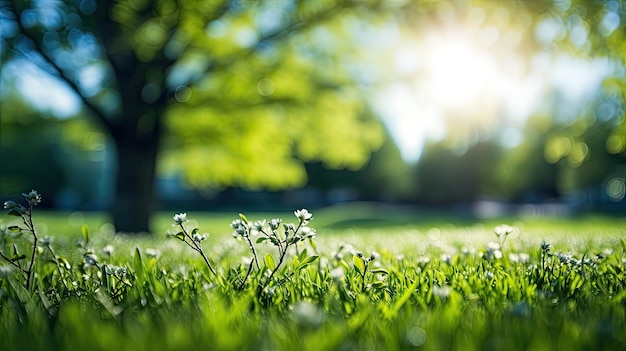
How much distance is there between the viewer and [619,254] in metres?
4.27

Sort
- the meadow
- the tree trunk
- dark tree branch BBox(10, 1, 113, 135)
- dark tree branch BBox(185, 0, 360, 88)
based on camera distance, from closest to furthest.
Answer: the meadow < dark tree branch BBox(185, 0, 360, 88) < dark tree branch BBox(10, 1, 113, 135) < the tree trunk

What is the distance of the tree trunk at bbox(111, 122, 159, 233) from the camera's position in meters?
11.7

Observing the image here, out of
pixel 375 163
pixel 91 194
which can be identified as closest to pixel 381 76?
pixel 375 163

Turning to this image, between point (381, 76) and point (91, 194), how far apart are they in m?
52.6

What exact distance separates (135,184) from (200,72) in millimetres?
3149

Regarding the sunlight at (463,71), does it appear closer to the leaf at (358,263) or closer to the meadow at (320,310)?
the meadow at (320,310)

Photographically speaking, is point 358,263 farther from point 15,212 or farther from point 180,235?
point 15,212

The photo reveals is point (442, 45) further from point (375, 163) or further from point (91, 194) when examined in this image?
point (91, 194)

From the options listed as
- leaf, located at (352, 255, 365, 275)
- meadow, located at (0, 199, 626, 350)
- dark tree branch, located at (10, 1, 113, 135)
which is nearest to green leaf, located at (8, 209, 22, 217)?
meadow, located at (0, 199, 626, 350)

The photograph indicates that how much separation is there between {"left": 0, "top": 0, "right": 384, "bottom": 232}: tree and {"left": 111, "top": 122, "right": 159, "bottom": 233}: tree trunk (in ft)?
0.08

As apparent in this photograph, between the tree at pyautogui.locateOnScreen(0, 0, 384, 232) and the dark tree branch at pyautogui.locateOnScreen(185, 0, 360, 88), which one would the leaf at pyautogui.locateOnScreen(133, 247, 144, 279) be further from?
the dark tree branch at pyautogui.locateOnScreen(185, 0, 360, 88)

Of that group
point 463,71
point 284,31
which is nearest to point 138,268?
point 463,71

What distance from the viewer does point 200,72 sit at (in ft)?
35.6

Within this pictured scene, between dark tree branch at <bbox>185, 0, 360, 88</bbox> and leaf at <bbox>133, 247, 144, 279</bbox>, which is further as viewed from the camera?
dark tree branch at <bbox>185, 0, 360, 88</bbox>
